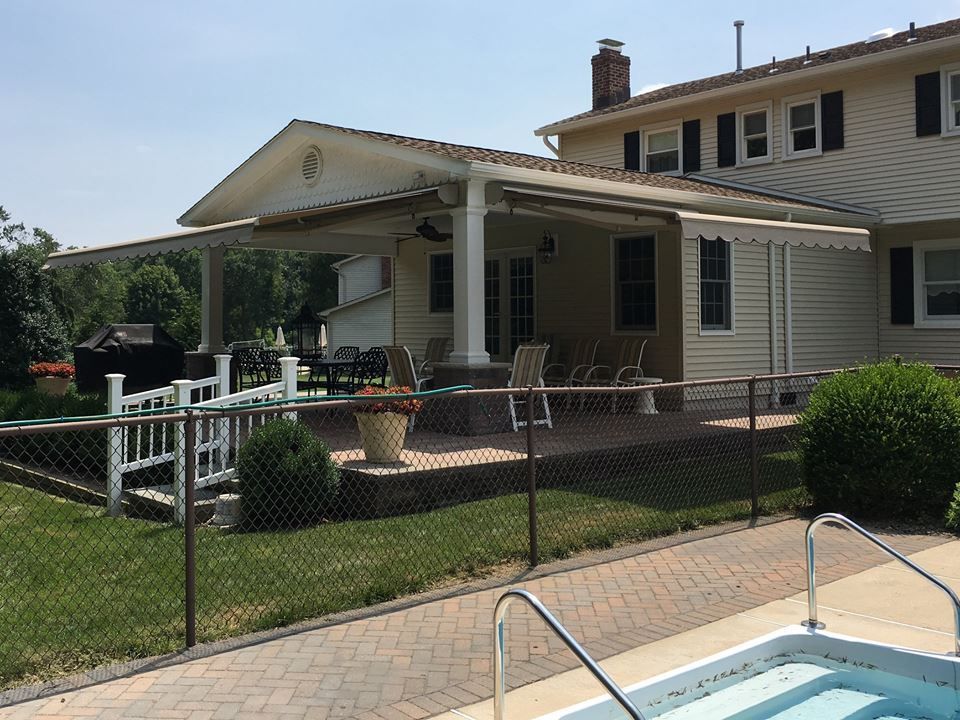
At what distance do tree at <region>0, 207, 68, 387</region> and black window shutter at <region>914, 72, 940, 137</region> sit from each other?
59.1ft

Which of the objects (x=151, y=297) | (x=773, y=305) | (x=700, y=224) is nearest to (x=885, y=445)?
(x=700, y=224)

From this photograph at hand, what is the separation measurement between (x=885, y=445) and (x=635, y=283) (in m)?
7.04

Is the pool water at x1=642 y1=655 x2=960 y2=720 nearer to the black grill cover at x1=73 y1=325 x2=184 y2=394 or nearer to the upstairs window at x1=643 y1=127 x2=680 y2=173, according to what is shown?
the black grill cover at x1=73 y1=325 x2=184 y2=394

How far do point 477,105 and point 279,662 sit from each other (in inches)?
507

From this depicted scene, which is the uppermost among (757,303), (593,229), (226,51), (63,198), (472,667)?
(63,198)

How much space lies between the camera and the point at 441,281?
17266 mm

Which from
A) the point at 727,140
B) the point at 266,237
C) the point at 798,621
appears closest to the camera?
the point at 798,621

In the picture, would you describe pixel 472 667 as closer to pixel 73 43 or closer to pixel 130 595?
pixel 130 595

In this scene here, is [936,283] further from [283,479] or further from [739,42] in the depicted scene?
[283,479]

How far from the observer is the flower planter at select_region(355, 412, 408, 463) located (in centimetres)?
795

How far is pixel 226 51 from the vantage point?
11953 mm

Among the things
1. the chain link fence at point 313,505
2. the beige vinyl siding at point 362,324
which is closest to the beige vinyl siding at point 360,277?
the beige vinyl siding at point 362,324

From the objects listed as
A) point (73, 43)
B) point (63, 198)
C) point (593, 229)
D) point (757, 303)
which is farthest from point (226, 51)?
point (63, 198)

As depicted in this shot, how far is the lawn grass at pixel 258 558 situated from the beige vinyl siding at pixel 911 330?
28.0 feet
